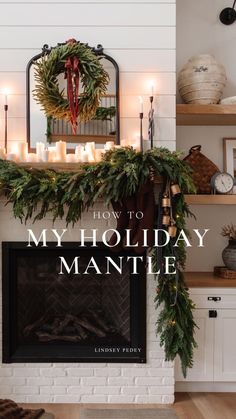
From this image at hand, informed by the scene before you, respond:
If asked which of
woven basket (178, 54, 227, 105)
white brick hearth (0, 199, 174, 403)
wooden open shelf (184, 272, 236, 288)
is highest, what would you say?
woven basket (178, 54, 227, 105)

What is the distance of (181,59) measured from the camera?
338cm

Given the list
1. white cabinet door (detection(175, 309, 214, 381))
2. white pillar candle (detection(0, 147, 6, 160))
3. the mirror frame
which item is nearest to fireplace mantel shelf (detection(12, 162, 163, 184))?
white pillar candle (detection(0, 147, 6, 160))

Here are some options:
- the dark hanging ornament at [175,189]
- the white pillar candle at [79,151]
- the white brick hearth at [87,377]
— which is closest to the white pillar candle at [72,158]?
the white pillar candle at [79,151]

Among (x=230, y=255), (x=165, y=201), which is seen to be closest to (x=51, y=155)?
(x=165, y=201)

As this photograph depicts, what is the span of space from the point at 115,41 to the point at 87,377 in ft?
7.15

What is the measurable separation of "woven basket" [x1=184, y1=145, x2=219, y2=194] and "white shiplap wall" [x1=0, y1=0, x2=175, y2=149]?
1.11 ft

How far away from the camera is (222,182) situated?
3.09 meters

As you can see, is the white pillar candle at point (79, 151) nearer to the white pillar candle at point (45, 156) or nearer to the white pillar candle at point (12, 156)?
the white pillar candle at point (45, 156)

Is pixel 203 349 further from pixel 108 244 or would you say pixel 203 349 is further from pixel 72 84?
pixel 72 84

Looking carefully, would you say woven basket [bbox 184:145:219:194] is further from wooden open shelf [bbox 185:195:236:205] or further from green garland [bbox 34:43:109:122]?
green garland [bbox 34:43:109:122]

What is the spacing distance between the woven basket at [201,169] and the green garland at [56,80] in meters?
0.86

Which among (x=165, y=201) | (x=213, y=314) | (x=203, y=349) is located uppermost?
(x=165, y=201)

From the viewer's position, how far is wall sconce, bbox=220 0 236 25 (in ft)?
10.9

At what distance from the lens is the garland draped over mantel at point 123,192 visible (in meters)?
2.56
